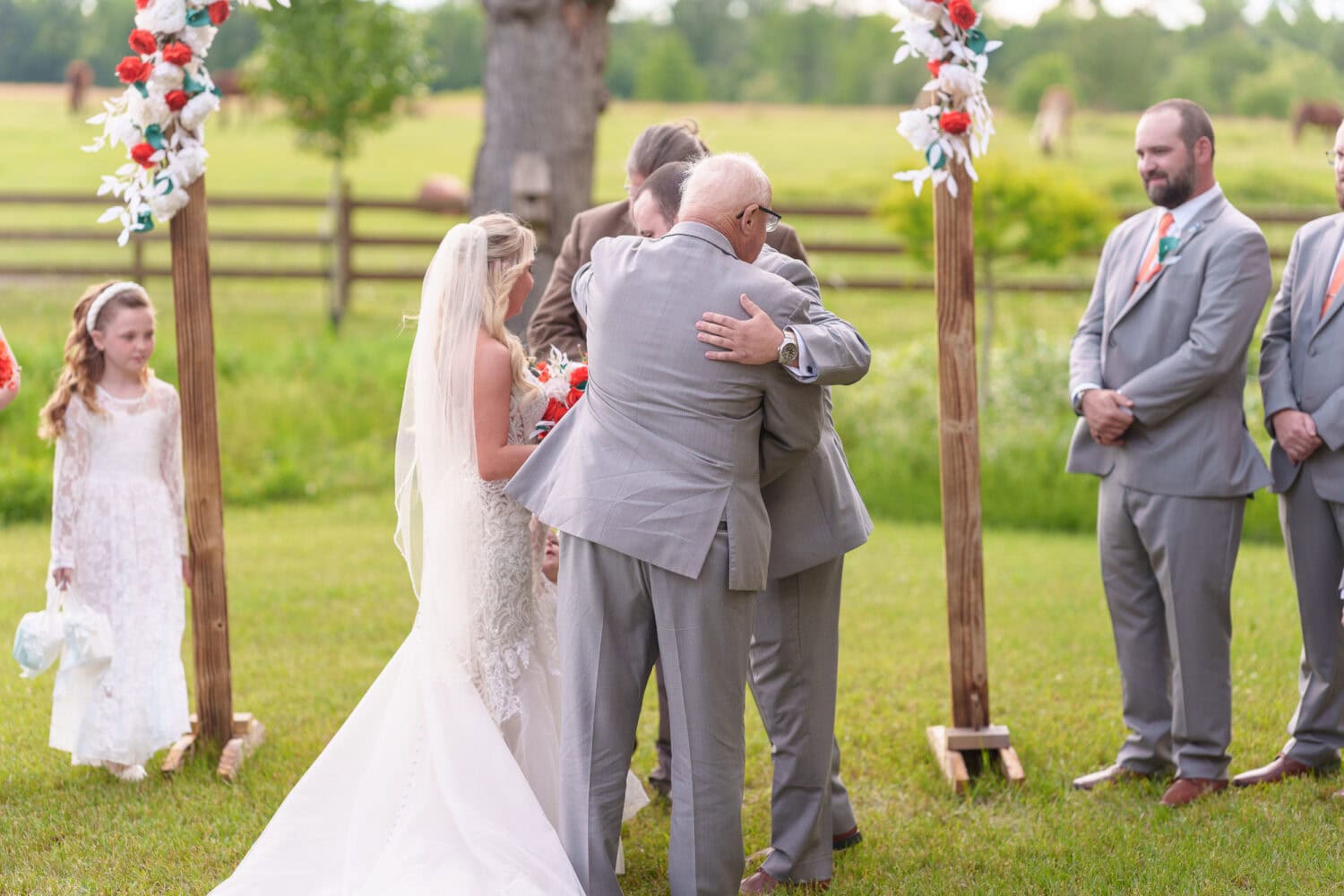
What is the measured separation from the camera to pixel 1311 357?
4832mm

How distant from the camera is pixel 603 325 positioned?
11.7 ft

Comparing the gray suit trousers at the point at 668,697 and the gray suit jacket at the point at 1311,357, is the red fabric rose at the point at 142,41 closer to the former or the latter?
the gray suit trousers at the point at 668,697

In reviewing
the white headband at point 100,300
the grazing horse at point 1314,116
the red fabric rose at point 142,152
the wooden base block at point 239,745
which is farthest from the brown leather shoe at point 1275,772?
the grazing horse at point 1314,116

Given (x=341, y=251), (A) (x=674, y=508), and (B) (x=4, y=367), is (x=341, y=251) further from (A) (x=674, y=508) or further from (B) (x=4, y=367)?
(A) (x=674, y=508)

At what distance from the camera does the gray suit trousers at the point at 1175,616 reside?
4711mm

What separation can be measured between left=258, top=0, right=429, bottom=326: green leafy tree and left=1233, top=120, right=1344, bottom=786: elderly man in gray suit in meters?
13.0

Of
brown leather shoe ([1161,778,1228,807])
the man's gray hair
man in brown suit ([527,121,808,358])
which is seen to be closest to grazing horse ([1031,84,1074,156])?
man in brown suit ([527,121,808,358])

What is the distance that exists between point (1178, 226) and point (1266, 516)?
5836mm

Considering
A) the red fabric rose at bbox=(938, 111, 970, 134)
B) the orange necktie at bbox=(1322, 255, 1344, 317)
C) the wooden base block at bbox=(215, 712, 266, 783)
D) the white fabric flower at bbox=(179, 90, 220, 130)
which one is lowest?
the wooden base block at bbox=(215, 712, 266, 783)

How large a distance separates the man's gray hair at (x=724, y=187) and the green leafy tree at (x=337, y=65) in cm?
1334

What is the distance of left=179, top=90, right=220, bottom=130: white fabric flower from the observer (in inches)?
189

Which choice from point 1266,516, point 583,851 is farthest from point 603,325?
point 1266,516

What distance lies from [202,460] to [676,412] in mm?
2413

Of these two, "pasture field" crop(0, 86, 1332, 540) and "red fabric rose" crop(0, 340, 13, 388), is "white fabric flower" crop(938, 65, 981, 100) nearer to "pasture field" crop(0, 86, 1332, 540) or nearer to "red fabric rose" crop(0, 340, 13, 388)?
"pasture field" crop(0, 86, 1332, 540)
